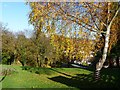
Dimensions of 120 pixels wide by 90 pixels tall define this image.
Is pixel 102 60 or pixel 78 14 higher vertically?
pixel 78 14

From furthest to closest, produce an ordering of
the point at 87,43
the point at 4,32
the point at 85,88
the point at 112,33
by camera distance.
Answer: the point at 4,32
the point at 112,33
the point at 87,43
the point at 85,88

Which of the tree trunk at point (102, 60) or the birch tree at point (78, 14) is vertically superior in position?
the birch tree at point (78, 14)

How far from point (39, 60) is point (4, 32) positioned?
4.82 m

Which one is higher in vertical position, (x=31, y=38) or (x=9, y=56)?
(x=31, y=38)

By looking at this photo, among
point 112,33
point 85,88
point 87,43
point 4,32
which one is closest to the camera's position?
point 85,88

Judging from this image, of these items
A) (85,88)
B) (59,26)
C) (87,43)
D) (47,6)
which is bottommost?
(85,88)

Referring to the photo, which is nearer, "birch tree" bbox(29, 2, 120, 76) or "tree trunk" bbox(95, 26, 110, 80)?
"birch tree" bbox(29, 2, 120, 76)

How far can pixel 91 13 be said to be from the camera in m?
10.1

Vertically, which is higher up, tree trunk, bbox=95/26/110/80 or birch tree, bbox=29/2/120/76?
birch tree, bbox=29/2/120/76

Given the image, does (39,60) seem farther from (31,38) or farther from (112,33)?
(112,33)

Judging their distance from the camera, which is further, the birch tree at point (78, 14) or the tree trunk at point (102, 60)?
the tree trunk at point (102, 60)

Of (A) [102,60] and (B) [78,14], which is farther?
(A) [102,60]

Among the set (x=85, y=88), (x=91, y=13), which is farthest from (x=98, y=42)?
(x=85, y=88)

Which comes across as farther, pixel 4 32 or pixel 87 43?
pixel 4 32
